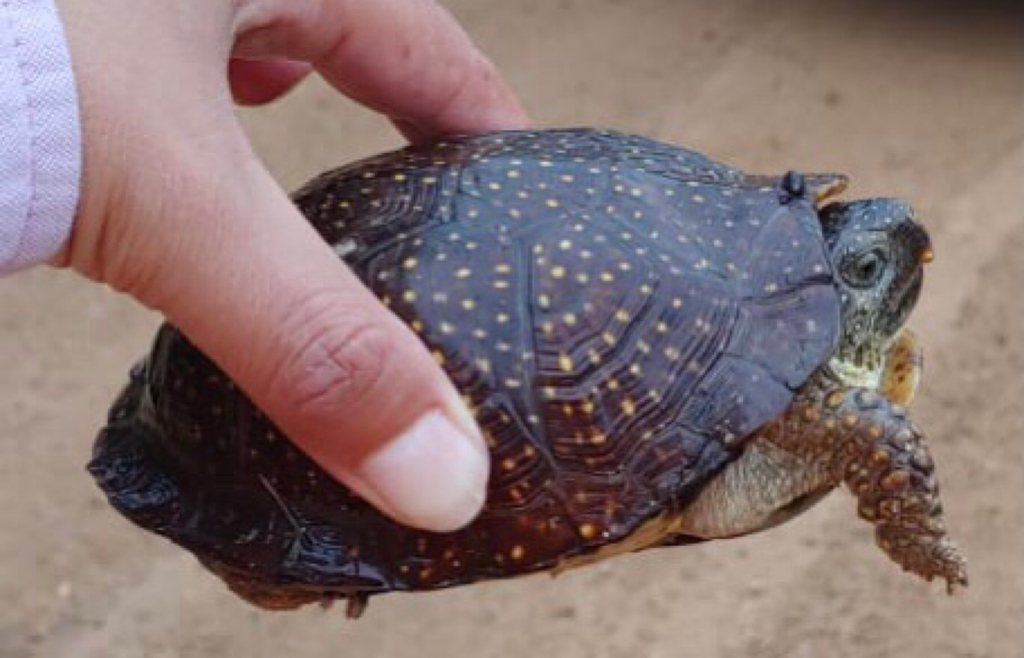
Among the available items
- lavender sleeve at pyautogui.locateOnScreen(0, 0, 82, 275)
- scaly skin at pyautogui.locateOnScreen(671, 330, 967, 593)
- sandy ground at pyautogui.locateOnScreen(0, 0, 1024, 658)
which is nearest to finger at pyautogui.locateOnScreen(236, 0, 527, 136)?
lavender sleeve at pyautogui.locateOnScreen(0, 0, 82, 275)

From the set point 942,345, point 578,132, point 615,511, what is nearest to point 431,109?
point 578,132

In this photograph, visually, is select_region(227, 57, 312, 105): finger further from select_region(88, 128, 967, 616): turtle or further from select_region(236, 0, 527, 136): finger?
select_region(88, 128, 967, 616): turtle

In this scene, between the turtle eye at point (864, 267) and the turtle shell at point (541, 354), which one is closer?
the turtle shell at point (541, 354)

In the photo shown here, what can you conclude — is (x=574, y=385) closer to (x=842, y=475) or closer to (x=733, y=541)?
(x=842, y=475)

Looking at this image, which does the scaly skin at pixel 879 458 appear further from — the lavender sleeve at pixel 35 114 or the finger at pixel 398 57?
the lavender sleeve at pixel 35 114

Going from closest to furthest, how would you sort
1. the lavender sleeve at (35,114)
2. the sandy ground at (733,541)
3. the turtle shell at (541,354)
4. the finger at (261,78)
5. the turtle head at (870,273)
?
the lavender sleeve at (35,114), the turtle shell at (541,354), the turtle head at (870,273), the finger at (261,78), the sandy ground at (733,541)

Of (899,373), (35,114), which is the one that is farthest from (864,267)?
(35,114)

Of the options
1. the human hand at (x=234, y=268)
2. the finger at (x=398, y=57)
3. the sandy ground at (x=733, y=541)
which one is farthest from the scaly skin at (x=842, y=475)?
the sandy ground at (x=733, y=541)

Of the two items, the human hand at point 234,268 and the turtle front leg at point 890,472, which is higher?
the human hand at point 234,268

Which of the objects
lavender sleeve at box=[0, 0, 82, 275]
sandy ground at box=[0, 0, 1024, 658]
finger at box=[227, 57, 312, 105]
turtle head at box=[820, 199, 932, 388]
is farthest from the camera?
sandy ground at box=[0, 0, 1024, 658]
